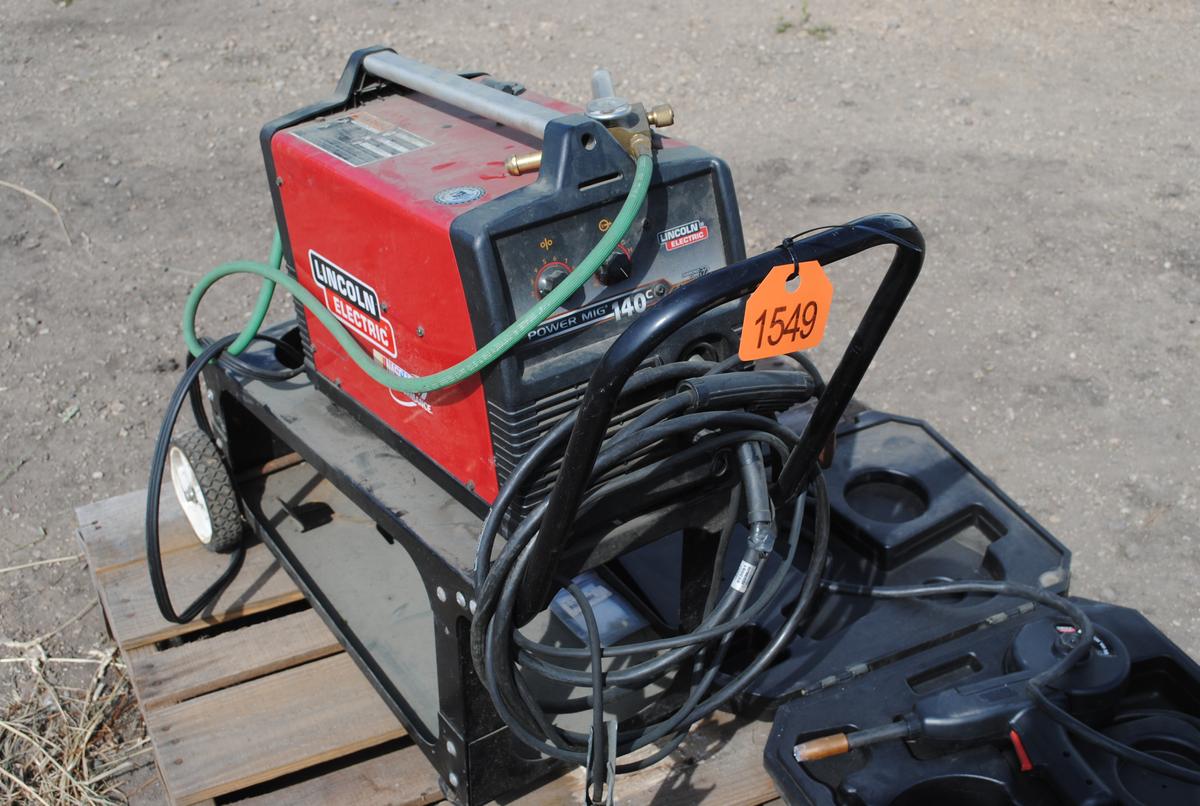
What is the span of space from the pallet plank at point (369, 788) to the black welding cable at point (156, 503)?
13.0 inches

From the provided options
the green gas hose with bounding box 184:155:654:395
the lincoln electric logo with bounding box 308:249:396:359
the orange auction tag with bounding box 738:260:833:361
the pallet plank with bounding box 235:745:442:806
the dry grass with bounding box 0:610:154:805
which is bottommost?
the dry grass with bounding box 0:610:154:805

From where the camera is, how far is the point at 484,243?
44.7 inches

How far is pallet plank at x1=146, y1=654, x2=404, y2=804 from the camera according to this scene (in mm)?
1412

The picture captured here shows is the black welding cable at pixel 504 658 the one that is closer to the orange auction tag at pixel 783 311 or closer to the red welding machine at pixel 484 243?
the red welding machine at pixel 484 243

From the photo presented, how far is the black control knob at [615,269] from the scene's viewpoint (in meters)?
1.20

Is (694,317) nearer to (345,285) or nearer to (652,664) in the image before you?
(652,664)

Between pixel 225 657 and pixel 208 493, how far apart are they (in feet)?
0.79

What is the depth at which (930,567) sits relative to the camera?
154 cm

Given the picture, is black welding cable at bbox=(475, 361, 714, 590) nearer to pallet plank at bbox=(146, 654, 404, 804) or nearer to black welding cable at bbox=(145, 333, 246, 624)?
pallet plank at bbox=(146, 654, 404, 804)

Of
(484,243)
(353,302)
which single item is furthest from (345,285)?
(484,243)

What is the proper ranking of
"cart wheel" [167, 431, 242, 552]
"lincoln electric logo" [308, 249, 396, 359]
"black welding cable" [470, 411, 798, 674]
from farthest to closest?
1. "cart wheel" [167, 431, 242, 552]
2. "lincoln electric logo" [308, 249, 396, 359]
3. "black welding cable" [470, 411, 798, 674]

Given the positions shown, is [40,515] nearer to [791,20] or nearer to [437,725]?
[437,725]

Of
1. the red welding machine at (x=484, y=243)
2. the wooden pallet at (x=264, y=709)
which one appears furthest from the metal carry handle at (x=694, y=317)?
the wooden pallet at (x=264, y=709)

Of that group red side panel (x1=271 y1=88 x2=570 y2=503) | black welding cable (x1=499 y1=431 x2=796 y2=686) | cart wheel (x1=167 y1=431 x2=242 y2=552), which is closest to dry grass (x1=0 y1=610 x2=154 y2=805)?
cart wheel (x1=167 y1=431 x2=242 y2=552)
